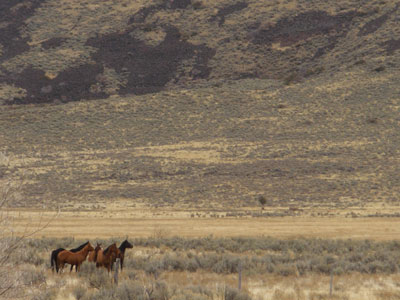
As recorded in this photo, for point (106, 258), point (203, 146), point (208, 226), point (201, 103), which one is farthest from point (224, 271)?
point (201, 103)

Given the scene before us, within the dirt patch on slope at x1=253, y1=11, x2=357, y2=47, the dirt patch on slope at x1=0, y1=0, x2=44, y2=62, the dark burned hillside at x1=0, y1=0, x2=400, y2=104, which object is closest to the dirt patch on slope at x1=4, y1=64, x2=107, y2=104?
the dark burned hillside at x1=0, y1=0, x2=400, y2=104

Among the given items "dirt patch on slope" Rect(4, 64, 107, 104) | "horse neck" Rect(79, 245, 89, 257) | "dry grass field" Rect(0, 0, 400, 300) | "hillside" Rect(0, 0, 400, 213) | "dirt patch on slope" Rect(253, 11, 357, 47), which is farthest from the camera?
"dirt patch on slope" Rect(253, 11, 357, 47)

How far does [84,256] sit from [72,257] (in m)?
0.31

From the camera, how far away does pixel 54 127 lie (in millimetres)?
60531

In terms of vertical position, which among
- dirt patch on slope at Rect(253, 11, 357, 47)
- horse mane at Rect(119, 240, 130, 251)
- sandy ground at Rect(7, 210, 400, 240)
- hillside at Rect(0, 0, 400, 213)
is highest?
dirt patch on slope at Rect(253, 11, 357, 47)

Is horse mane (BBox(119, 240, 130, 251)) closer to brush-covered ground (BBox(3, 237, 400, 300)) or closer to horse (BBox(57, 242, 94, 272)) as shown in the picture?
brush-covered ground (BBox(3, 237, 400, 300))

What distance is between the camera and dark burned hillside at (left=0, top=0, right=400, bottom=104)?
2874 inches

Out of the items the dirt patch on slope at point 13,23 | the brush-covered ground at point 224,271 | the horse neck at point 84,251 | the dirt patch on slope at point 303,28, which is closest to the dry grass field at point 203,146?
the brush-covered ground at point 224,271

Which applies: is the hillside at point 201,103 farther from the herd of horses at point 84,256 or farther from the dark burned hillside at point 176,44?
the herd of horses at point 84,256

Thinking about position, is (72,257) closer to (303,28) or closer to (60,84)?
(60,84)

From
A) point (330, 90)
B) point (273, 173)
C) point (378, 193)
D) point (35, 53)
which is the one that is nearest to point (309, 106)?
point (330, 90)

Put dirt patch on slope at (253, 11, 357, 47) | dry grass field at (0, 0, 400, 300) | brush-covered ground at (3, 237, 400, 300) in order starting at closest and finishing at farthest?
brush-covered ground at (3, 237, 400, 300) → dry grass field at (0, 0, 400, 300) → dirt patch on slope at (253, 11, 357, 47)

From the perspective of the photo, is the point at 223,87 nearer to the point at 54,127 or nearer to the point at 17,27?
the point at 54,127

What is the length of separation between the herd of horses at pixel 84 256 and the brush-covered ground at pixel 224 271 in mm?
253
